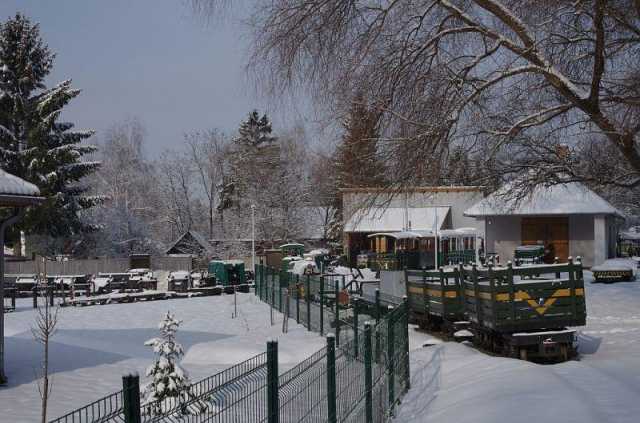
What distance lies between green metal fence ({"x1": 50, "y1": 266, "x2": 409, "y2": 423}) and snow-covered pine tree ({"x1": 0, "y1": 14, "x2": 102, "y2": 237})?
35.5m

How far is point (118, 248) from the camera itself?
55875 millimetres

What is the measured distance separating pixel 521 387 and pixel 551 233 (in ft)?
97.9

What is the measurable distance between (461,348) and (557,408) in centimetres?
744

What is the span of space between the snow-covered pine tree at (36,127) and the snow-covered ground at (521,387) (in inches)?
1422

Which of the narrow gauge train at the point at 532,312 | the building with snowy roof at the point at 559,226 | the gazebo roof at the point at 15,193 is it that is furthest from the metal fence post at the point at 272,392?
the building with snowy roof at the point at 559,226

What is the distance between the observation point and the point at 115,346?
18.6 m

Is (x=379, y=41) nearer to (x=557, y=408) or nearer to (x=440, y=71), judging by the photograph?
(x=440, y=71)

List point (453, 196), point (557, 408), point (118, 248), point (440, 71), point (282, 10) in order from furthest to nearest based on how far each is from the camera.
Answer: point (118, 248) → point (453, 196) → point (440, 71) → point (282, 10) → point (557, 408)

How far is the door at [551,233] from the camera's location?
37.3 meters

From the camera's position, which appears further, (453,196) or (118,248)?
(118,248)

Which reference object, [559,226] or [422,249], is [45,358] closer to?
[559,226]

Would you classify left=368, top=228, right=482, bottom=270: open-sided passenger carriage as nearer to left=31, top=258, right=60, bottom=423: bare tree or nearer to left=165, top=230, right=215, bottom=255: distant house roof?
left=165, top=230, right=215, bottom=255: distant house roof

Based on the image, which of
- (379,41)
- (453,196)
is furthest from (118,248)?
(379,41)

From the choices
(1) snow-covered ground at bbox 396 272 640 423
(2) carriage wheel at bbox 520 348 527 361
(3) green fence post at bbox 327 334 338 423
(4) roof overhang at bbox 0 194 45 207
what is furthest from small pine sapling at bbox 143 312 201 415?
(2) carriage wheel at bbox 520 348 527 361
